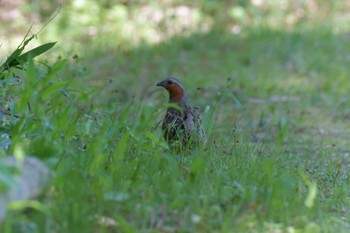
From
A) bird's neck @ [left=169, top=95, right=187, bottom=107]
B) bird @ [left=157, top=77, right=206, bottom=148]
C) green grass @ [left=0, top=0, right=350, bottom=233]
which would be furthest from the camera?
bird's neck @ [left=169, top=95, right=187, bottom=107]

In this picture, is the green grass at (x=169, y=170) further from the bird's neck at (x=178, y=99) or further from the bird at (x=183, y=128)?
the bird's neck at (x=178, y=99)

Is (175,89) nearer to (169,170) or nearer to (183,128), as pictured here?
(183,128)

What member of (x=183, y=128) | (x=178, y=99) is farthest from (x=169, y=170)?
(x=178, y=99)

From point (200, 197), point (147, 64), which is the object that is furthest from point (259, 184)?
point (147, 64)

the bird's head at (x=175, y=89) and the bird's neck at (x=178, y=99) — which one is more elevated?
the bird's head at (x=175, y=89)

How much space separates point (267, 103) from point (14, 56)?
3604mm

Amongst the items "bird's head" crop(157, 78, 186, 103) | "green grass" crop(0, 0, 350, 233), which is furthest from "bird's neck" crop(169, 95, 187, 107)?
"green grass" crop(0, 0, 350, 233)

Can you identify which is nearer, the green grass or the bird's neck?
the green grass

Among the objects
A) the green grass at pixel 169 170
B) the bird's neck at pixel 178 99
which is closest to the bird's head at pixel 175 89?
the bird's neck at pixel 178 99

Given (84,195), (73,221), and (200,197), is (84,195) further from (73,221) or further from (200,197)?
(200,197)

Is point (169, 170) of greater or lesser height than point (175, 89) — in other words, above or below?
below

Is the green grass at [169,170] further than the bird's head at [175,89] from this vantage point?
No

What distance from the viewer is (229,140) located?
4609 millimetres

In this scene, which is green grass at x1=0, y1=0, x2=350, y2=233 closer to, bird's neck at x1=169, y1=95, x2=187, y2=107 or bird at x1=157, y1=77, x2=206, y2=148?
bird at x1=157, y1=77, x2=206, y2=148
